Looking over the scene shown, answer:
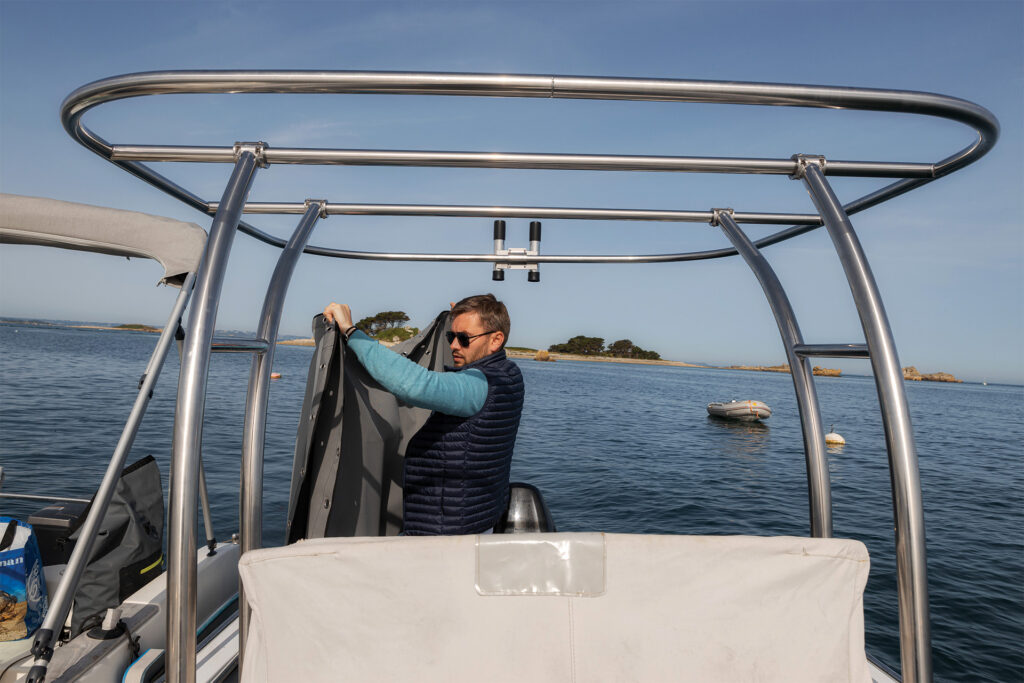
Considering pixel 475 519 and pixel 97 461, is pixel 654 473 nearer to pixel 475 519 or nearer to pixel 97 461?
pixel 97 461

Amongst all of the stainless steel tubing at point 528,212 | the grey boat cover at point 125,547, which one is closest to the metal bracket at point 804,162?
the stainless steel tubing at point 528,212

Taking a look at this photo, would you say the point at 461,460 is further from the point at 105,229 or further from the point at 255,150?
the point at 105,229

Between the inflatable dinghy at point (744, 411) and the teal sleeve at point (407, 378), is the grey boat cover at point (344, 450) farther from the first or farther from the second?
the inflatable dinghy at point (744, 411)

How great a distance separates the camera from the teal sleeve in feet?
6.00

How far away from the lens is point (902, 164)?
182cm

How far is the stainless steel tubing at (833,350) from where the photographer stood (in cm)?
149

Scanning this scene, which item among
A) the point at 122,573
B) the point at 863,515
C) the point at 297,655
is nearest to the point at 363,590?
the point at 297,655

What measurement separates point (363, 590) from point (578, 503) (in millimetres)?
13152

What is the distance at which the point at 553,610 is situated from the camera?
1.21m

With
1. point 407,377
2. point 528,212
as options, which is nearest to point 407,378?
point 407,377

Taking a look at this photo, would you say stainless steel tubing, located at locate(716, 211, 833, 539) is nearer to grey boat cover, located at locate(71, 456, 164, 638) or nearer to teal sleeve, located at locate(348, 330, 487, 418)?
teal sleeve, located at locate(348, 330, 487, 418)

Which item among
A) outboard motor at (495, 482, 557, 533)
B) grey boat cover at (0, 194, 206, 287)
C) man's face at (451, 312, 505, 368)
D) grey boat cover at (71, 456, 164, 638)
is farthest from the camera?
outboard motor at (495, 482, 557, 533)

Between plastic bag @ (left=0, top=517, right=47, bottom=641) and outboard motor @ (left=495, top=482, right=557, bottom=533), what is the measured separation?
1.83 m

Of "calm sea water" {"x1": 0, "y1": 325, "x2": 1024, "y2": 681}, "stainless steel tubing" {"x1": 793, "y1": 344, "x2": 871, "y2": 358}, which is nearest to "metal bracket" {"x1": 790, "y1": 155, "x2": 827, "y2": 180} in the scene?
"stainless steel tubing" {"x1": 793, "y1": 344, "x2": 871, "y2": 358}
